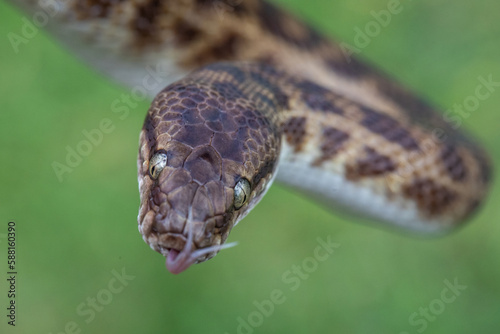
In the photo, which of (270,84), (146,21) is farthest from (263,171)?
(146,21)

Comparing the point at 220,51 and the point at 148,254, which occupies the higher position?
the point at 220,51

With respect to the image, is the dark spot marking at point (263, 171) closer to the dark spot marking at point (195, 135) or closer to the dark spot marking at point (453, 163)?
the dark spot marking at point (195, 135)

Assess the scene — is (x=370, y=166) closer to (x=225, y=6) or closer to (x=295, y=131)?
(x=295, y=131)

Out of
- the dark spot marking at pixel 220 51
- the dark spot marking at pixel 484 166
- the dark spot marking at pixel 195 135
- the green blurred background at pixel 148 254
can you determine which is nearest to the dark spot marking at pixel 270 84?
the dark spot marking at pixel 220 51

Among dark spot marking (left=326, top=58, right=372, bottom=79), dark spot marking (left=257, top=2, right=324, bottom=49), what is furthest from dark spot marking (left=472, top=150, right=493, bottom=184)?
dark spot marking (left=257, top=2, right=324, bottom=49)

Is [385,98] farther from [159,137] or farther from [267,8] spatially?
[159,137]
